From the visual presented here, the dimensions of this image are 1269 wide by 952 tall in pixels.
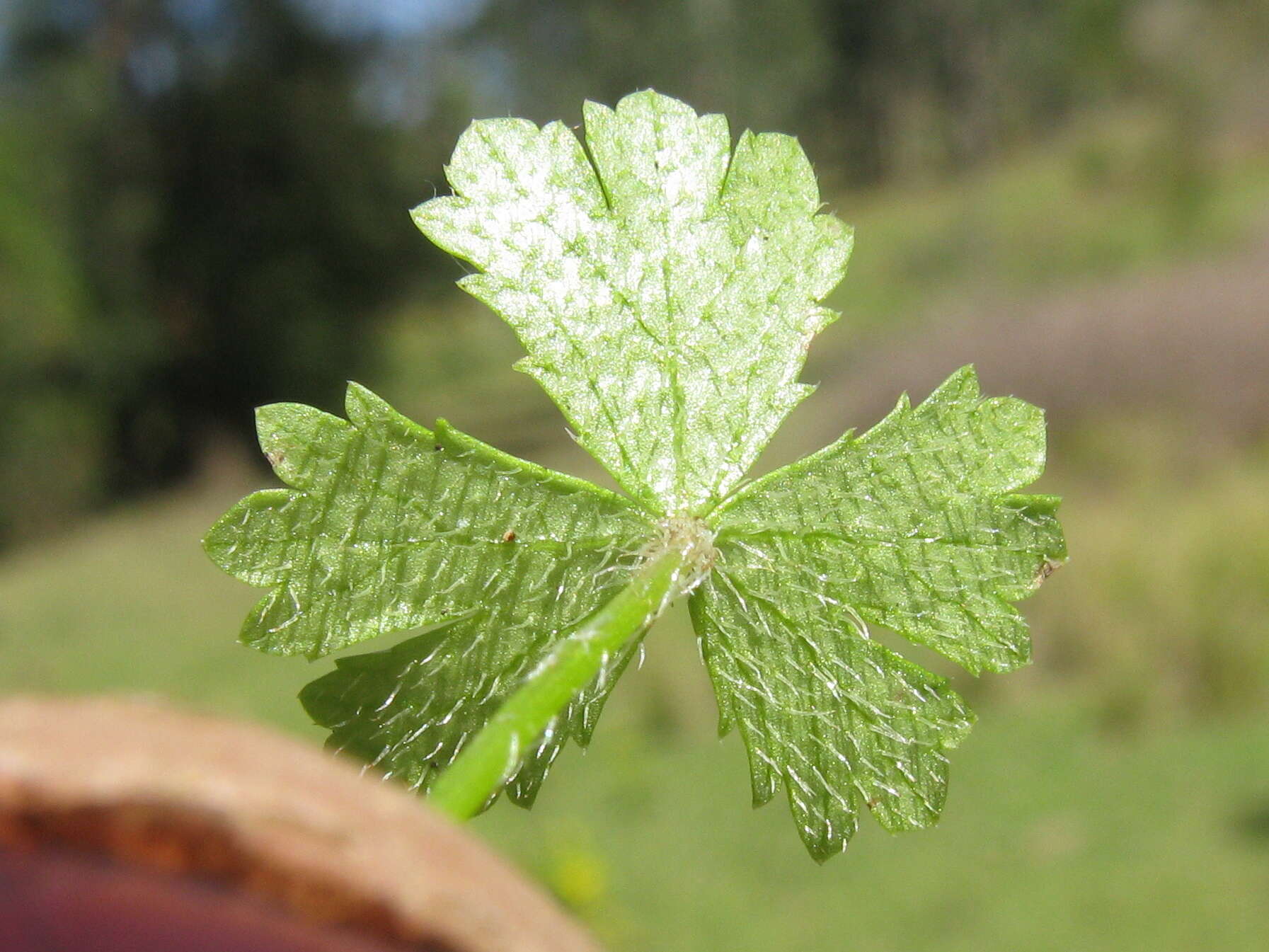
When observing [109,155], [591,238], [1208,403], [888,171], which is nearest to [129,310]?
[109,155]

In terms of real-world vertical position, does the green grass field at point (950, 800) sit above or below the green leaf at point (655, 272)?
below

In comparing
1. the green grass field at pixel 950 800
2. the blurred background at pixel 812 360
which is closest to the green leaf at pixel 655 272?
the green grass field at pixel 950 800

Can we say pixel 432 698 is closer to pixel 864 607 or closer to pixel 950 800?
pixel 864 607

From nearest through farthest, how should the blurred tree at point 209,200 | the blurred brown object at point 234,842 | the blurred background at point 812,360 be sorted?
the blurred brown object at point 234,842, the blurred background at point 812,360, the blurred tree at point 209,200

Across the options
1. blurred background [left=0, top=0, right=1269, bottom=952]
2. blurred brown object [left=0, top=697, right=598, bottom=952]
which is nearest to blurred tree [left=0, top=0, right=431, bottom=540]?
blurred background [left=0, top=0, right=1269, bottom=952]

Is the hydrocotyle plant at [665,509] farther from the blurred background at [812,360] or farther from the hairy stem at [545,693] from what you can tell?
the blurred background at [812,360]

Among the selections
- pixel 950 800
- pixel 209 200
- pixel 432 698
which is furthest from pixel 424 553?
pixel 209 200

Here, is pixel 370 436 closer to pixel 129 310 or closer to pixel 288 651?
pixel 288 651
